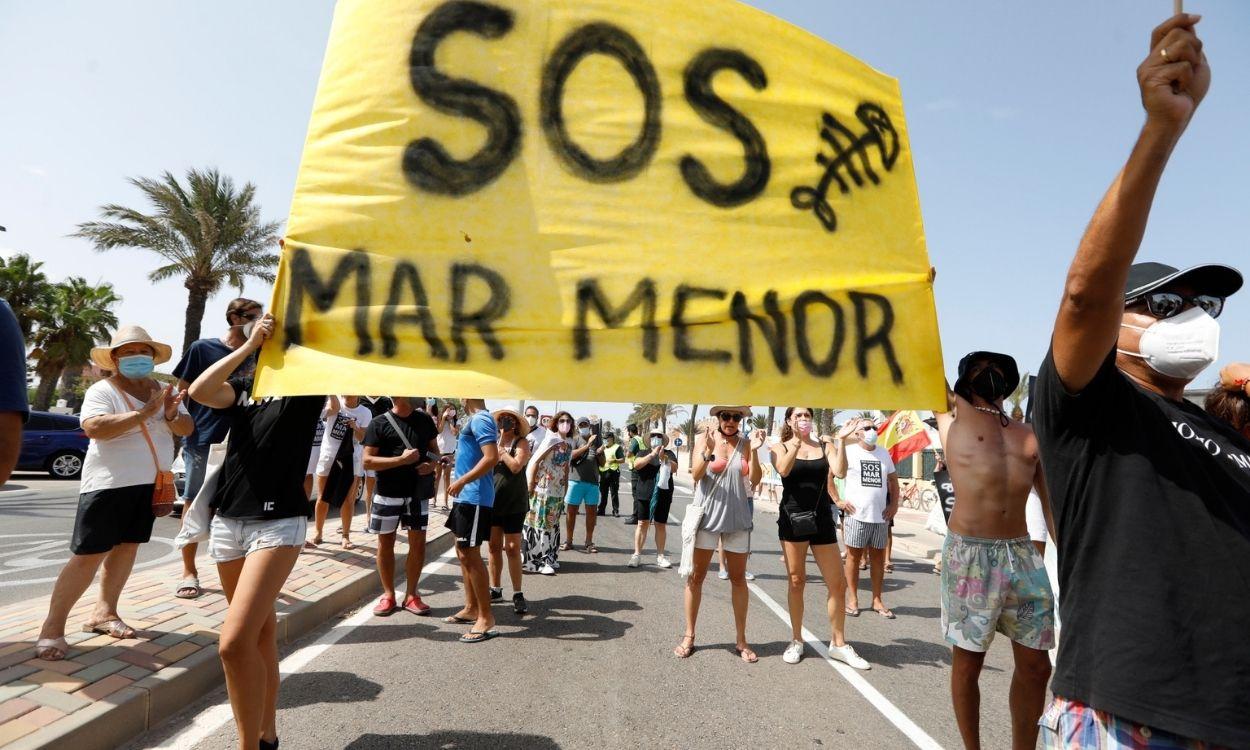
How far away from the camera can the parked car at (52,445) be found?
1669 centimetres

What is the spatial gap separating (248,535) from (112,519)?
1927mm

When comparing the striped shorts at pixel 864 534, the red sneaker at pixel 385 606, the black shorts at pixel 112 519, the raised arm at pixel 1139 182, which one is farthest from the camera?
the striped shorts at pixel 864 534

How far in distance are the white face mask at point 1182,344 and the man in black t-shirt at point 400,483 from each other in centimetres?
538

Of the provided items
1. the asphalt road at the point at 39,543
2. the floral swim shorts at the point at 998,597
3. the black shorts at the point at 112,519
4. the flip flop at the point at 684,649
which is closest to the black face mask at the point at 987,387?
the floral swim shorts at the point at 998,597

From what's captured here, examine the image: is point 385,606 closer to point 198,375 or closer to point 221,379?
point 198,375

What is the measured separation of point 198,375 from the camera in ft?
13.8

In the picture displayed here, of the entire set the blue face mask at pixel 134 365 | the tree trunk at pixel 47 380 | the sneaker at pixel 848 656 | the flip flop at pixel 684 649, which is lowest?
the sneaker at pixel 848 656

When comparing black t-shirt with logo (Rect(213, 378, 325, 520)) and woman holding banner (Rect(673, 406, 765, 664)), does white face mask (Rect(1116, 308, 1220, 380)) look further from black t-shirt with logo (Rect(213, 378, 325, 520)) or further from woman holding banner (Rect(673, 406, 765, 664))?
woman holding banner (Rect(673, 406, 765, 664))

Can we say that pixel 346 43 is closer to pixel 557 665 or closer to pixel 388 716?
pixel 388 716

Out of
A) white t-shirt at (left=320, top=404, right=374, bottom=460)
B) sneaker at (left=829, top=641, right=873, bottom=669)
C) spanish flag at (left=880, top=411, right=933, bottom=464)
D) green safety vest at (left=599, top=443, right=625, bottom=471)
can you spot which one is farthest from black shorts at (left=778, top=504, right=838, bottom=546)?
green safety vest at (left=599, top=443, right=625, bottom=471)

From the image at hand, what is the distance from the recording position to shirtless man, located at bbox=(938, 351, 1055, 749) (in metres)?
3.34

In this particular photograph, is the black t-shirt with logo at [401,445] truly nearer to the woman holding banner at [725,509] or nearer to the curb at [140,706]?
the curb at [140,706]

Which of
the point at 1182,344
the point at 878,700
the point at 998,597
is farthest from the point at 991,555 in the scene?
the point at 1182,344

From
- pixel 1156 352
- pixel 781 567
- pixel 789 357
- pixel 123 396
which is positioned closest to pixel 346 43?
pixel 789 357
